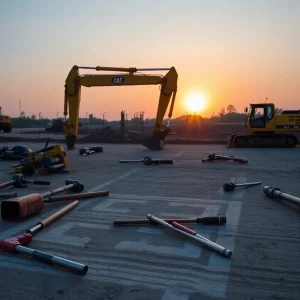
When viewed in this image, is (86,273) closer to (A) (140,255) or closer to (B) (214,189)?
(A) (140,255)

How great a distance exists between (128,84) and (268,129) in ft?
30.8

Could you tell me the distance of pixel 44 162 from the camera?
12156 millimetres

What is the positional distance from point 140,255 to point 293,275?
1.83 metres

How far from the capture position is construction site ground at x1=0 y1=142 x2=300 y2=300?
399 cm

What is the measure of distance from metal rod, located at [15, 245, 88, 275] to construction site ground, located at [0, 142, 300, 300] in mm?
76

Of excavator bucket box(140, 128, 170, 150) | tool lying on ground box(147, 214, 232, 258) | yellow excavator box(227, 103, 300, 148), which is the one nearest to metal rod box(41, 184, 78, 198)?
tool lying on ground box(147, 214, 232, 258)

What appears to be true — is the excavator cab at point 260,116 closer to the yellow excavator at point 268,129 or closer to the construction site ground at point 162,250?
the yellow excavator at point 268,129

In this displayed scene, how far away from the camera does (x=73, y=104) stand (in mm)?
21922

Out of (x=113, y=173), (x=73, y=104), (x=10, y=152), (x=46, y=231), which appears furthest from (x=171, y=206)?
(x=73, y=104)

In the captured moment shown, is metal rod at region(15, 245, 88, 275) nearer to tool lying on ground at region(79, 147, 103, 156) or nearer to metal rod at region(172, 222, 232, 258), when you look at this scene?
metal rod at region(172, 222, 232, 258)

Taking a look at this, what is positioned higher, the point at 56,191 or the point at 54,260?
the point at 56,191

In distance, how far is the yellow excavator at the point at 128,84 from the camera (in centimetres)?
2150

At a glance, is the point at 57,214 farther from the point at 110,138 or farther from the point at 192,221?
the point at 110,138

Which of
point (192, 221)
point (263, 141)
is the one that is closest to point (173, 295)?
point (192, 221)
